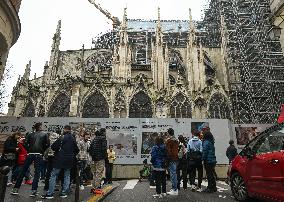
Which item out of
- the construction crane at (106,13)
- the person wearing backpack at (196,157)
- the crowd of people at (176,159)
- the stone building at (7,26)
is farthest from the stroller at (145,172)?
the construction crane at (106,13)

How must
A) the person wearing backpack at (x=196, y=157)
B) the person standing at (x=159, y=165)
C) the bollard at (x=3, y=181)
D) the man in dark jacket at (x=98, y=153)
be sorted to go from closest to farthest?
1. the bollard at (x=3, y=181)
2. the person standing at (x=159, y=165)
3. the man in dark jacket at (x=98, y=153)
4. the person wearing backpack at (x=196, y=157)

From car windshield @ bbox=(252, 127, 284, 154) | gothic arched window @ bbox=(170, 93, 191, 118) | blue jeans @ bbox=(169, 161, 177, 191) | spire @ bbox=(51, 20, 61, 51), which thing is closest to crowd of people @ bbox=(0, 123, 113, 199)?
blue jeans @ bbox=(169, 161, 177, 191)

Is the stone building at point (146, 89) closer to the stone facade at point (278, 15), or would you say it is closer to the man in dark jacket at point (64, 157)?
the stone facade at point (278, 15)

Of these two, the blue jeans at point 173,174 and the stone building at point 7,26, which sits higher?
the stone building at point 7,26

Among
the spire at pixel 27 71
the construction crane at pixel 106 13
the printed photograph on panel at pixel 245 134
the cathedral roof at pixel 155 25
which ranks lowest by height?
the printed photograph on panel at pixel 245 134

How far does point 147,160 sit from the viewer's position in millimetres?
13586

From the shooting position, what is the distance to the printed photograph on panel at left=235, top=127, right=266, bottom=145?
14.8 metres

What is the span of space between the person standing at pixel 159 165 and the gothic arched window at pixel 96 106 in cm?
1740

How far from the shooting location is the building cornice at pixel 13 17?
7244mm

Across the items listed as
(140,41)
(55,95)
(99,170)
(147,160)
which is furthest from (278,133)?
(140,41)

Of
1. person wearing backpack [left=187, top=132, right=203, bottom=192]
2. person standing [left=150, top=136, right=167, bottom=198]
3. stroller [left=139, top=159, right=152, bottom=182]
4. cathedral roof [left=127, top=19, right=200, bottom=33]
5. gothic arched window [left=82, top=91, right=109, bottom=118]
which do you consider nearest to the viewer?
person standing [left=150, top=136, right=167, bottom=198]

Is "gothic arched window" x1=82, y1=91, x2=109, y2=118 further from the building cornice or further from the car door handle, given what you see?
the car door handle

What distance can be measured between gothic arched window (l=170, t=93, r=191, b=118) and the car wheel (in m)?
17.5

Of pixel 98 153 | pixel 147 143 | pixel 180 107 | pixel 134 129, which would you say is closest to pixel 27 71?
pixel 180 107
